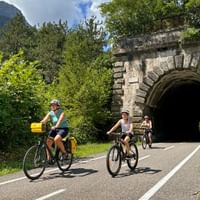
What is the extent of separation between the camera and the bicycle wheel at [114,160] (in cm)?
1049

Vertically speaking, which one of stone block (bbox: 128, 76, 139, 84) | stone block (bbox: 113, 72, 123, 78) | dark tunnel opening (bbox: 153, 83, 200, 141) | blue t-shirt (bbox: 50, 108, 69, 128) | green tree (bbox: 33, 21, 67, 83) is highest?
green tree (bbox: 33, 21, 67, 83)

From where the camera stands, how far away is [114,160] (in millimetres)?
10836

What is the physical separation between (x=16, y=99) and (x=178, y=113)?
1097 inches

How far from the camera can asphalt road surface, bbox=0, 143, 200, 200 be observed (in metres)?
8.01

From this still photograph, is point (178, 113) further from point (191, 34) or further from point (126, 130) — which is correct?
point (126, 130)

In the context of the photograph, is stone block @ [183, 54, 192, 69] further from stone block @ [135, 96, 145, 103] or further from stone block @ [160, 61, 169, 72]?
stone block @ [135, 96, 145, 103]

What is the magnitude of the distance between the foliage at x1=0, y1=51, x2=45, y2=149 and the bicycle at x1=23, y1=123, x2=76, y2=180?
4.75 m

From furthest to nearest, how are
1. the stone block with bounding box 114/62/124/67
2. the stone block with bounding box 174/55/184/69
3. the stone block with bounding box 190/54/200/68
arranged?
the stone block with bounding box 114/62/124/67
the stone block with bounding box 174/55/184/69
the stone block with bounding box 190/54/200/68

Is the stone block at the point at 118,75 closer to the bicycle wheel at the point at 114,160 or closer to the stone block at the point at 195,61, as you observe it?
the stone block at the point at 195,61

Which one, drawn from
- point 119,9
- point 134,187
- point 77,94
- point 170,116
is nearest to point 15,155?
point 134,187

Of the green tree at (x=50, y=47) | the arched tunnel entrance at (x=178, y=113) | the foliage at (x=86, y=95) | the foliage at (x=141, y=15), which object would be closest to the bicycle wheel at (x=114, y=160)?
the foliage at (x=86, y=95)

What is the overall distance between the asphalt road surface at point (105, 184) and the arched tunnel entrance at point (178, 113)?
745 inches

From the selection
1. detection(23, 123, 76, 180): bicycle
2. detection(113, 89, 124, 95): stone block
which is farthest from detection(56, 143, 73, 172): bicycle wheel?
detection(113, 89, 124, 95): stone block

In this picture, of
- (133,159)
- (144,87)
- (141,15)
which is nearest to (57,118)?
(133,159)
